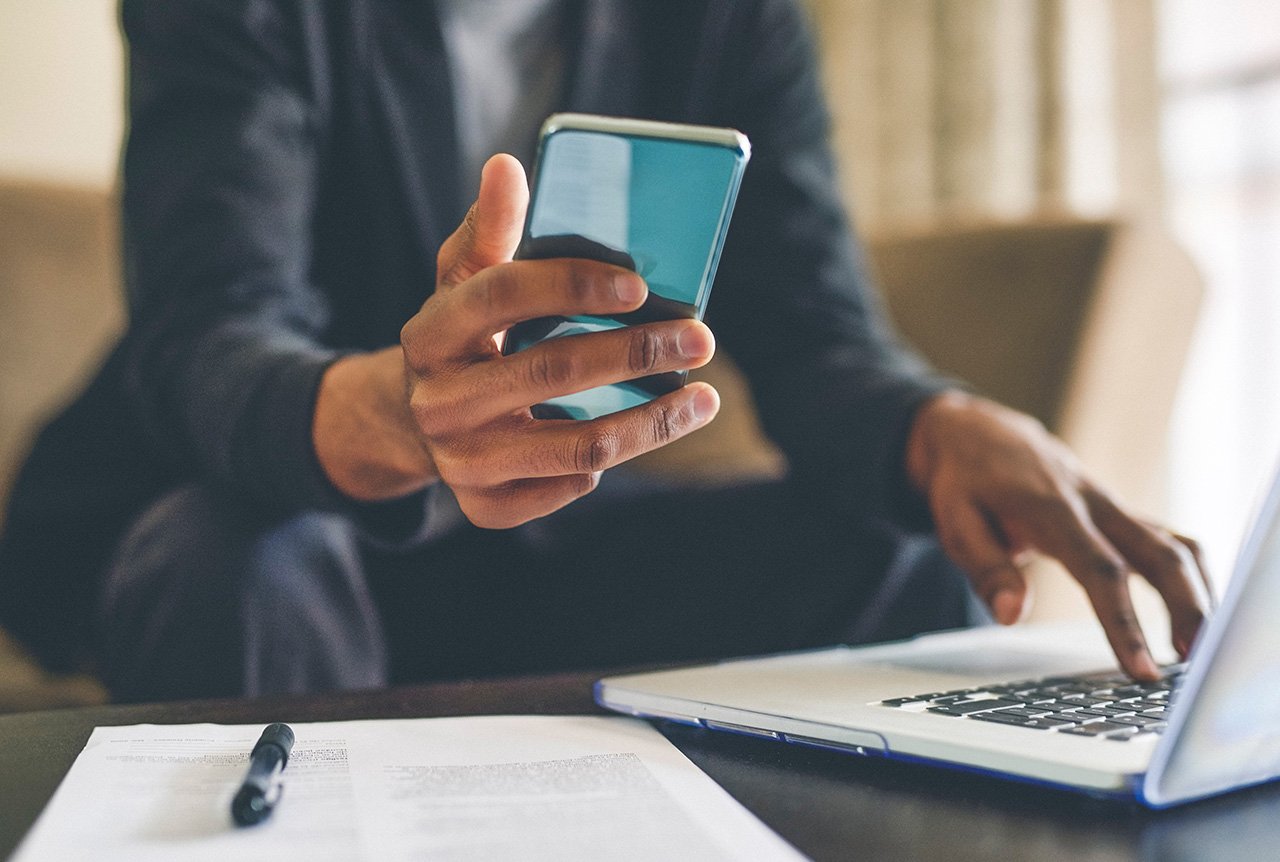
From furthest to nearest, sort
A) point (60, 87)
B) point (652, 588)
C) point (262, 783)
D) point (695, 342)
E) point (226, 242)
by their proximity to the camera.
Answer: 1. point (60, 87)
2. point (652, 588)
3. point (226, 242)
4. point (695, 342)
5. point (262, 783)

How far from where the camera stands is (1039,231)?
4.15ft

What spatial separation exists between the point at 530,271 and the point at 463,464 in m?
0.12

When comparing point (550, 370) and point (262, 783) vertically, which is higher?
point (550, 370)

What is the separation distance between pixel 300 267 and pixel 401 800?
56cm

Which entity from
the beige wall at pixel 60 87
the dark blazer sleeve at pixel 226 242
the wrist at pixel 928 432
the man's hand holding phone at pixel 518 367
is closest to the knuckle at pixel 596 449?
the man's hand holding phone at pixel 518 367

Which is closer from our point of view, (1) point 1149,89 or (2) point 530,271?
(2) point 530,271

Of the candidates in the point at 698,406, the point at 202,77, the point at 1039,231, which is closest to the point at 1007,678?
the point at 698,406

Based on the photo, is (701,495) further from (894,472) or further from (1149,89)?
(1149,89)

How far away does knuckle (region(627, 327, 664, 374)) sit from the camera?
1.39ft

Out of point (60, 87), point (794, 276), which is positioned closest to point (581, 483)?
point (794, 276)

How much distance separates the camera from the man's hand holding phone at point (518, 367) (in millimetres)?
411

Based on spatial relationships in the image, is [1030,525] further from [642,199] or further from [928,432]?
[642,199]

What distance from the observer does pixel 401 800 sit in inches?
13.6

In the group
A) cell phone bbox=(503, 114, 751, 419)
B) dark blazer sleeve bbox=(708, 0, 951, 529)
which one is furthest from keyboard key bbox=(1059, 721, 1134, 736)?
dark blazer sleeve bbox=(708, 0, 951, 529)
